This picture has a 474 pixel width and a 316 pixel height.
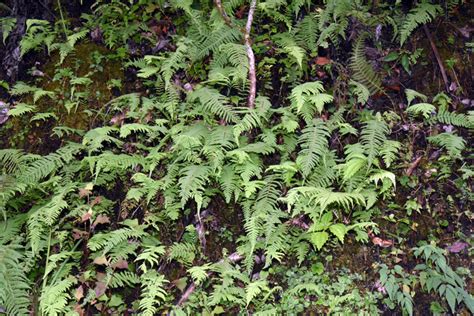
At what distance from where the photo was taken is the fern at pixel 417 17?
16.2ft

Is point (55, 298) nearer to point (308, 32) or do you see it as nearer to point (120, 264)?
point (120, 264)

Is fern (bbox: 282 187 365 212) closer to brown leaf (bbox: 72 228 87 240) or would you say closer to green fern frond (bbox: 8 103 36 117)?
brown leaf (bbox: 72 228 87 240)

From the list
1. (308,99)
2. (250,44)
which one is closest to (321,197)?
(308,99)

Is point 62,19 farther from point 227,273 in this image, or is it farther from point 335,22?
point 227,273

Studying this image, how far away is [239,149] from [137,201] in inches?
49.2

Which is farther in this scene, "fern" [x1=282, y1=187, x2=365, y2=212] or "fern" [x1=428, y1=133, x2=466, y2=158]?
"fern" [x1=428, y1=133, x2=466, y2=158]

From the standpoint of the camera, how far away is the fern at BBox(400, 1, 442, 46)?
4.94 metres

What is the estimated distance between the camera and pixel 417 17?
195 inches

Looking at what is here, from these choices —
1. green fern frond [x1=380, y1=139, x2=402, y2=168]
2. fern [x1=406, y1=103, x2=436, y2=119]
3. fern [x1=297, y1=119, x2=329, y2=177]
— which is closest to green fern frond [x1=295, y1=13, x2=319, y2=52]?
fern [x1=297, y1=119, x2=329, y2=177]

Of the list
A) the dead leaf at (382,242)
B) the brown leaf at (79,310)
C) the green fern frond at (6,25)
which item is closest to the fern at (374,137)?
the dead leaf at (382,242)

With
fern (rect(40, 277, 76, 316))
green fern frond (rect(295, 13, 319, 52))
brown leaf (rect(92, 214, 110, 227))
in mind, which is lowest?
fern (rect(40, 277, 76, 316))

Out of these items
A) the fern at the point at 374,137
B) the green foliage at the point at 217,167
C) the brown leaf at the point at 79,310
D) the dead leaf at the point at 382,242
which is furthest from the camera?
the fern at the point at 374,137

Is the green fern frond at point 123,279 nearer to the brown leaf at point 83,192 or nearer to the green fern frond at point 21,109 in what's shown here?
the brown leaf at point 83,192

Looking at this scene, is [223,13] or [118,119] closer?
[118,119]
